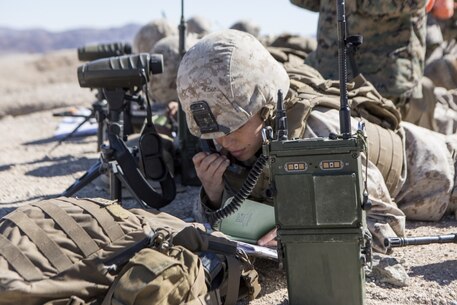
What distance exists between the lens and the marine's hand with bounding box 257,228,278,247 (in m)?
3.33

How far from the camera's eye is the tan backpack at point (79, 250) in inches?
98.4

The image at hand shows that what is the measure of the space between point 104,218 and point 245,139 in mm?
910

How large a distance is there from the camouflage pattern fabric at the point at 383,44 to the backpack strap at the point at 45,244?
3.26m

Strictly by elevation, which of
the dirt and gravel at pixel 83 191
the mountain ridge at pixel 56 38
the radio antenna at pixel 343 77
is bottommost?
the mountain ridge at pixel 56 38

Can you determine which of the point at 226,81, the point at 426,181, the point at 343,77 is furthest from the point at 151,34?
the point at 343,77

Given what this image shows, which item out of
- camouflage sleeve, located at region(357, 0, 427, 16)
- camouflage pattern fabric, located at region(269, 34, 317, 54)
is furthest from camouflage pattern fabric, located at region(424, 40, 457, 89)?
camouflage sleeve, located at region(357, 0, 427, 16)

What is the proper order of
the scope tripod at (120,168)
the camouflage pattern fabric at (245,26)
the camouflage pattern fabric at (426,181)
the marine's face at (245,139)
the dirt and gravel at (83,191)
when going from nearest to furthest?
the dirt and gravel at (83,191)
the marine's face at (245,139)
the camouflage pattern fabric at (426,181)
the scope tripod at (120,168)
the camouflage pattern fabric at (245,26)

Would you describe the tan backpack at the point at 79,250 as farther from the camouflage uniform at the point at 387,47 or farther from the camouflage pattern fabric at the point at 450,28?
the camouflage pattern fabric at the point at 450,28

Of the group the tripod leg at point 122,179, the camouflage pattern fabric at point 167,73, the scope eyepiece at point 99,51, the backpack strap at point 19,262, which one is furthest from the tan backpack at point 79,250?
the scope eyepiece at point 99,51

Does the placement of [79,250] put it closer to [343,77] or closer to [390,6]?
[343,77]

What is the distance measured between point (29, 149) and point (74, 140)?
0.54 meters

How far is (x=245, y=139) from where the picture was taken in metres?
3.46

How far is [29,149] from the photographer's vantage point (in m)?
8.31

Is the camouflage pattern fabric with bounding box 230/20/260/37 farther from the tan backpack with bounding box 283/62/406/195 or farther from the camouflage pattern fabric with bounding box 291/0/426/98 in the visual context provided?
the tan backpack with bounding box 283/62/406/195
